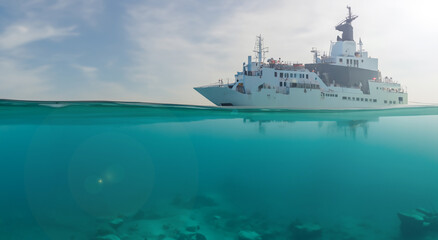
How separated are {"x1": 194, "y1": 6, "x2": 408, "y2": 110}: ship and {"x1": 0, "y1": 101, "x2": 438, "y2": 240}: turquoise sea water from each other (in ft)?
15.6

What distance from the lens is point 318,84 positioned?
41.9 meters

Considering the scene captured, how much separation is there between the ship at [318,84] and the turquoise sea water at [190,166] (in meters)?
4.75

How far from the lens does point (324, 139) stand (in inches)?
1672

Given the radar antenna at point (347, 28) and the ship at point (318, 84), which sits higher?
the radar antenna at point (347, 28)

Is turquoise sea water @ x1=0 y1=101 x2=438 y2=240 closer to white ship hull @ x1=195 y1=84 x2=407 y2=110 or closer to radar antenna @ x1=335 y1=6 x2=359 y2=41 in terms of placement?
white ship hull @ x1=195 y1=84 x2=407 y2=110

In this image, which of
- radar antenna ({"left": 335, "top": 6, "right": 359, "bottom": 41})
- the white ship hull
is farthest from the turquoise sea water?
radar antenna ({"left": 335, "top": 6, "right": 359, "bottom": 41})

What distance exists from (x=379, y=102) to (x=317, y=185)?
1828 cm

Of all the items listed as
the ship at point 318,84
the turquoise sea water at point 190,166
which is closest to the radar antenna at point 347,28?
the ship at point 318,84

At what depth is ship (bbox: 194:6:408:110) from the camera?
38656 millimetres

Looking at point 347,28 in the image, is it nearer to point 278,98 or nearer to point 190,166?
point 278,98

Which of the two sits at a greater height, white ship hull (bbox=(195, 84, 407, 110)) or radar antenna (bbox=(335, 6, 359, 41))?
radar antenna (bbox=(335, 6, 359, 41))

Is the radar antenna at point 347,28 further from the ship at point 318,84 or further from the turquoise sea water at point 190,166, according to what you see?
the turquoise sea water at point 190,166

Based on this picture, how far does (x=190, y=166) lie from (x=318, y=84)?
1167 inches

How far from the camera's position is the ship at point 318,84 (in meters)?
38.7
